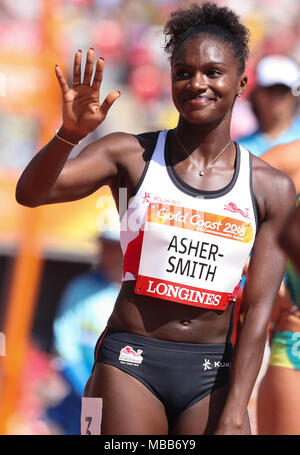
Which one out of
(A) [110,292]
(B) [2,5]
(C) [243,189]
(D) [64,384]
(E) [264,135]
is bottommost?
(D) [64,384]

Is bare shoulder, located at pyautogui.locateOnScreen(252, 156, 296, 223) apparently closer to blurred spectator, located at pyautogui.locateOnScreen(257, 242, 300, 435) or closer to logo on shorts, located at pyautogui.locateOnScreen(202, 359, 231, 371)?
logo on shorts, located at pyautogui.locateOnScreen(202, 359, 231, 371)

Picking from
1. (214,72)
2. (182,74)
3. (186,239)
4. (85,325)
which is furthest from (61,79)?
(85,325)

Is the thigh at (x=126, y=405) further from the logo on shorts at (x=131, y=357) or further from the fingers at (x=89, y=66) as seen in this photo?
the fingers at (x=89, y=66)

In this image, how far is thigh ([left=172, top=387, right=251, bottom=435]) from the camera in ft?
9.29

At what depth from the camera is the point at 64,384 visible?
239 inches

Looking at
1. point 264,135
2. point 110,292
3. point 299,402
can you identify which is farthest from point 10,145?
point 299,402

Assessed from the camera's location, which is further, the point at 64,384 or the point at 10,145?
the point at 10,145

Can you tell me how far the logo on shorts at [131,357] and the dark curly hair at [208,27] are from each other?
114 cm

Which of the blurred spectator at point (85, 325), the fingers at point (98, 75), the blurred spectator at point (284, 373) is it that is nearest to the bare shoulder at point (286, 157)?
the blurred spectator at point (284, 373)

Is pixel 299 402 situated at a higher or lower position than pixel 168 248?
lower

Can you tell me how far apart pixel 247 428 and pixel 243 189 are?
2.94ft
